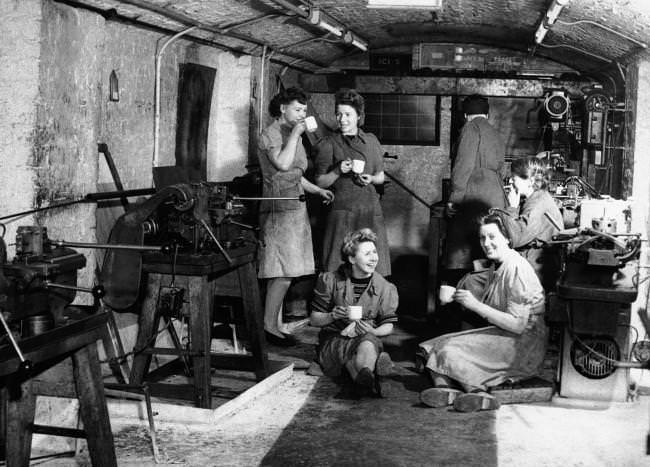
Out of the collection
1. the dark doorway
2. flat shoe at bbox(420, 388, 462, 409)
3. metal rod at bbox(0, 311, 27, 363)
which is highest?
the dark doorway

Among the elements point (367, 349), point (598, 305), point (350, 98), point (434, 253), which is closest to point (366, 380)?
point (367, 349)

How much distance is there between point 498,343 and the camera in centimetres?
515

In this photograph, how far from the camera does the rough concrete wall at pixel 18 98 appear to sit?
429 centimetres

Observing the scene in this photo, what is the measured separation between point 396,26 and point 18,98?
499cm

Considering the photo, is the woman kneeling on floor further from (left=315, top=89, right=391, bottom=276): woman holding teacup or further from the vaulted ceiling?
the vaulted ceiling

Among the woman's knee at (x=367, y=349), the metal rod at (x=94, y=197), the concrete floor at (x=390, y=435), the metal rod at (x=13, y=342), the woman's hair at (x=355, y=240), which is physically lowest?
the concrete floor at (x=390, y=435)

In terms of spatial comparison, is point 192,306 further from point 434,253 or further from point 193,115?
point 434,253

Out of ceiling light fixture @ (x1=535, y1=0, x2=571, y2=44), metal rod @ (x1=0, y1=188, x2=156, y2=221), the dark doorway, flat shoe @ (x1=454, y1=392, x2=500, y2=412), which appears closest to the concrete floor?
flat shoe @ (x1=454, y1=392, x2=500, y2=412)

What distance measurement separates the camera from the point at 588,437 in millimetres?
4516

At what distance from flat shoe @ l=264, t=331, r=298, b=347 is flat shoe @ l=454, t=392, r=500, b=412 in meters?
1.75

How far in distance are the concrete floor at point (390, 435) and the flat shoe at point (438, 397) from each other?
75 mm

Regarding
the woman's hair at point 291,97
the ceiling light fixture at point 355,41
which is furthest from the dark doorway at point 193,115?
the ceiling light fixture at point 355,41

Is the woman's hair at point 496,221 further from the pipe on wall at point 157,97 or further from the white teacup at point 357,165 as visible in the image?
the pipe on wall at point 157,97

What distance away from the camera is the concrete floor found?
4.16 m
